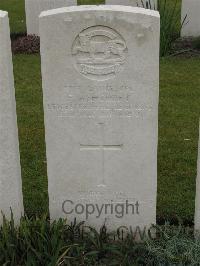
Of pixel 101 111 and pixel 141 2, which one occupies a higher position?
pixel 141 2

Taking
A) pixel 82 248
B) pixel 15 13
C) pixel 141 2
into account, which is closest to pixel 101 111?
pixel 82 248

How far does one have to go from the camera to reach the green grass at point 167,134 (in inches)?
189

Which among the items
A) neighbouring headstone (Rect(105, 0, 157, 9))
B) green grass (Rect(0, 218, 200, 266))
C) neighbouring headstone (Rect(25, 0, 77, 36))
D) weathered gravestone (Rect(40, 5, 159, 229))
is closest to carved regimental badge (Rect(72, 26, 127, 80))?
weathered gravestone (Rect(40, 5, 159, 229))

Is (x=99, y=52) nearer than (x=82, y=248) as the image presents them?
Yes

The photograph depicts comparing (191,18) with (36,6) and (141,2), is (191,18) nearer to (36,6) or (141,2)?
(141,2)

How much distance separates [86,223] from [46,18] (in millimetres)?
1566

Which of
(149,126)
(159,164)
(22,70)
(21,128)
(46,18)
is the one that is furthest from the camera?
(22,70)

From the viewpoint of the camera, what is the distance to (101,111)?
12.3 ft

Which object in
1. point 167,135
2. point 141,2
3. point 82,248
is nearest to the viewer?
point 82,248

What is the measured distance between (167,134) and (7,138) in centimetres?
276

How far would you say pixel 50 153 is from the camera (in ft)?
12.8

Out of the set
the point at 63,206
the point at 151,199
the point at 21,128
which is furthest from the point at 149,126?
the point at 21,128

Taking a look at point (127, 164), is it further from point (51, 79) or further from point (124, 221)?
point (51, 79)

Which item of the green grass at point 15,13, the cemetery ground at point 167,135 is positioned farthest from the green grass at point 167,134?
the green grass at point 15,13
